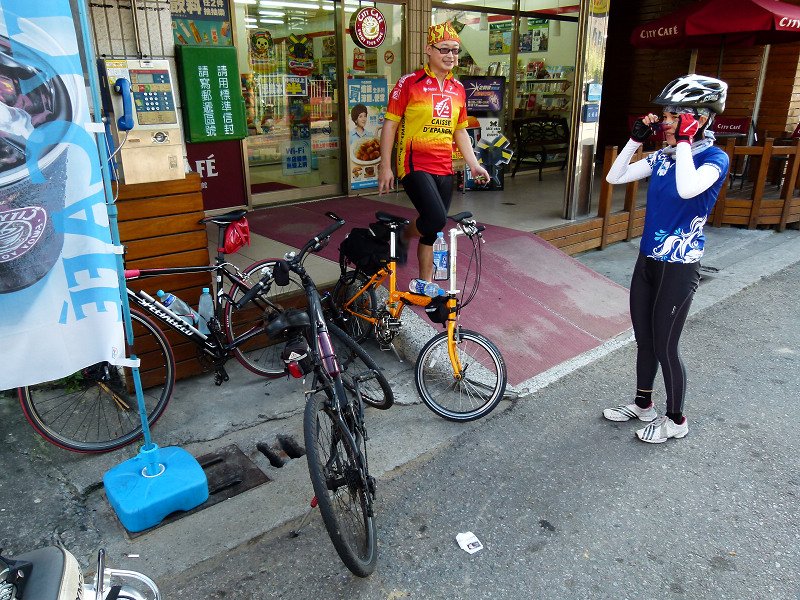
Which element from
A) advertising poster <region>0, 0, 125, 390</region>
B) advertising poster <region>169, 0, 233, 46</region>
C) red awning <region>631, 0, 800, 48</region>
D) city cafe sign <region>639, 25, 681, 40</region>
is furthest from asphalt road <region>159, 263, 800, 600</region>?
city cafe sign <region>639, 25, 681, 40</region>

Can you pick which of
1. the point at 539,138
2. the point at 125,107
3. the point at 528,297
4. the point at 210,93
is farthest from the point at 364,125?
the point at 125,107

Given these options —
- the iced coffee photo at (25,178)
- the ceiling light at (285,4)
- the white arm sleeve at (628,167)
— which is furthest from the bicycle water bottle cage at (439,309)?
the ceiling light at (285,4)

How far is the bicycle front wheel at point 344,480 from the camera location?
2555mm

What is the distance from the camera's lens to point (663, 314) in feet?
11.8

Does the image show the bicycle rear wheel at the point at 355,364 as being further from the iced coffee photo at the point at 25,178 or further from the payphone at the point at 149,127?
the payphone at the point at 149,127

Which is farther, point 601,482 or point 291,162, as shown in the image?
point 291,162

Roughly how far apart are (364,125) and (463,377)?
5762 mm

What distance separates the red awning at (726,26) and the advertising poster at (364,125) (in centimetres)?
464

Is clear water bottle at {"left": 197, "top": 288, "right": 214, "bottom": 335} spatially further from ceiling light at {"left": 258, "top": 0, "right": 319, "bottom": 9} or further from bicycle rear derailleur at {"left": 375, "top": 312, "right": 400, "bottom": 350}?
ceiling light at {"left": 258, "top": 0, "right": 319, "bottom": 9}

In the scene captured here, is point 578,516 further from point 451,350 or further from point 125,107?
point 125,107

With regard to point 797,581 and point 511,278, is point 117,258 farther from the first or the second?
point 511,278

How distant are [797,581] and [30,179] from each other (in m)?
3.67

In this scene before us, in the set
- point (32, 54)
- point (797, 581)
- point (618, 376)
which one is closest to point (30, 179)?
point (32, 54)

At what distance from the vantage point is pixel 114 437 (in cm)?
372
